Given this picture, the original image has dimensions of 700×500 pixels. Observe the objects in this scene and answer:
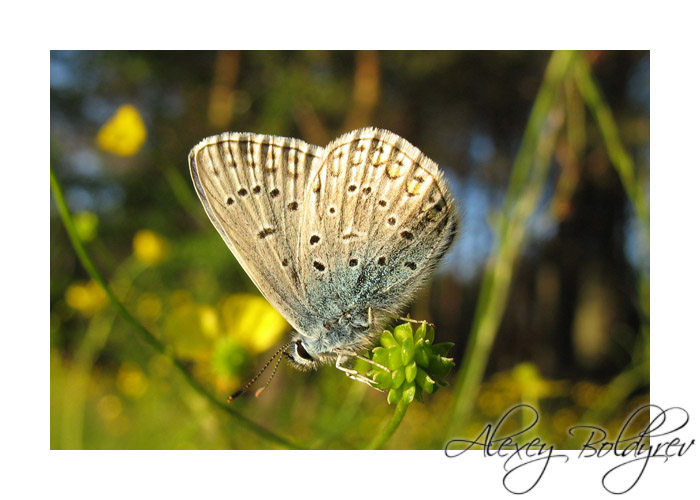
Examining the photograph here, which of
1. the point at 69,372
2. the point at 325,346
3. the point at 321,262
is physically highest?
the point at 321,262

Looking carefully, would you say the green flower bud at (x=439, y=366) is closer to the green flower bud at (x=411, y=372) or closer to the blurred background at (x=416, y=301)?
the green flower bud at (x=411, y=372)

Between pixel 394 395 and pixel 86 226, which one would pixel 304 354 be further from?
pixel 86 226

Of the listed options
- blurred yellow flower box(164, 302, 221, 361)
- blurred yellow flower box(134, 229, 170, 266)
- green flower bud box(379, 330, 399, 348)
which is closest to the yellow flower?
blurred yellow flower box(134, 229, 170, 266)

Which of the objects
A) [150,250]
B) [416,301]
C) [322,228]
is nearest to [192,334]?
[150,250]

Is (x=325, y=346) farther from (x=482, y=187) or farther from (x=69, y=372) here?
(x=482, y=187)

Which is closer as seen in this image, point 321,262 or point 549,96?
point 321,262

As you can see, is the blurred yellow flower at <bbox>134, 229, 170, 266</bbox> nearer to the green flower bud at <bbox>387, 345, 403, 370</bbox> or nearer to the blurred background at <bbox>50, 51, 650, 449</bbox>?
the blurred background at <bbox>50, 51, 650, 449</bbox>

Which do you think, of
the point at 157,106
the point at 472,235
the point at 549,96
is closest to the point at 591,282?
the point at 472,235
